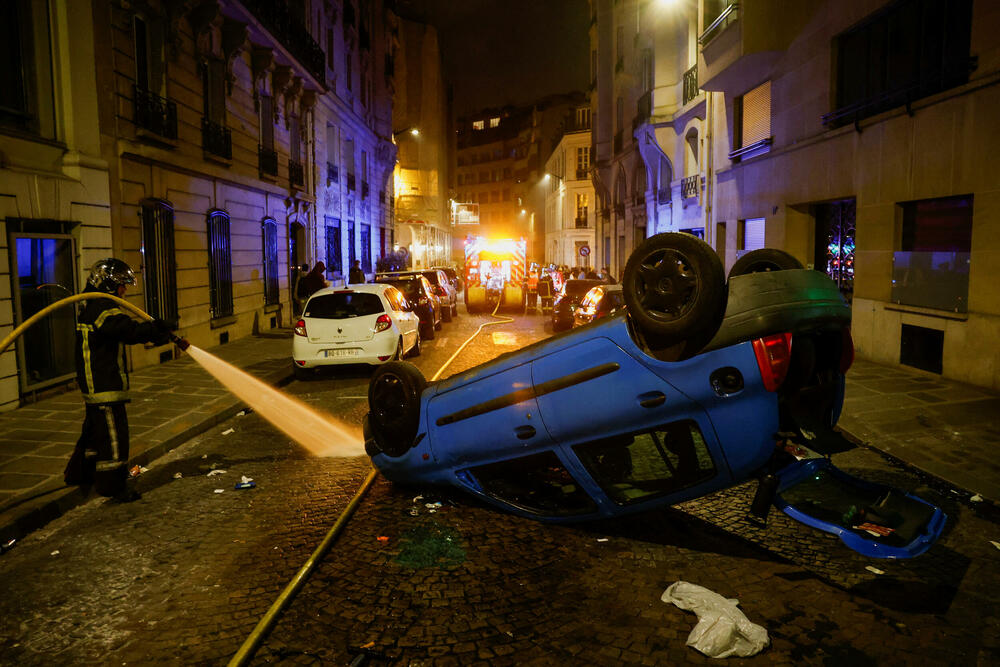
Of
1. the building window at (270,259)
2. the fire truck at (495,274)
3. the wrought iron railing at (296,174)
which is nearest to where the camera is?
the building window at (270,259)

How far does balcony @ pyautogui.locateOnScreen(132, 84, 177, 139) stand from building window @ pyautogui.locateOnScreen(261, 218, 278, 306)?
19.1 ft

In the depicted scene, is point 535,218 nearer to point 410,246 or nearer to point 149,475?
point 410,246

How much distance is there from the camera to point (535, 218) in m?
85.5

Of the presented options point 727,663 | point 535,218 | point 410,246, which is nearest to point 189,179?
point 727,663

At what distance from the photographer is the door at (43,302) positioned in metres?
9.16

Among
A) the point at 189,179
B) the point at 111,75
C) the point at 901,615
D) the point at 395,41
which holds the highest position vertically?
the point at 395,41

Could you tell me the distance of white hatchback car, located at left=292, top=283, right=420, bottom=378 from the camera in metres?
11.1

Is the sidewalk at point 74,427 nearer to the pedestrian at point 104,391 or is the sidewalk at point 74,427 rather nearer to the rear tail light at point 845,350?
the pedestrian at point 104,391

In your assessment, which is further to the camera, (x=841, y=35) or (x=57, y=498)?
(x=841, y=35)

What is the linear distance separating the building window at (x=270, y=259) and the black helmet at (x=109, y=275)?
13.7m

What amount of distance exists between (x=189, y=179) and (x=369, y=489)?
11262mm

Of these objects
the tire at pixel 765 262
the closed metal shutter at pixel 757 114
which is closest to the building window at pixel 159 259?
the tire at pixel 765 262

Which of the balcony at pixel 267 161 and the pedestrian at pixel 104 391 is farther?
the balcony at pixel 267 161

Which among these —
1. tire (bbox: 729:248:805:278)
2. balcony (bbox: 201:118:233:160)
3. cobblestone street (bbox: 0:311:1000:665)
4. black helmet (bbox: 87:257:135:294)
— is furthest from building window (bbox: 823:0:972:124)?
balcony (bbox: 201:118:233:160)
